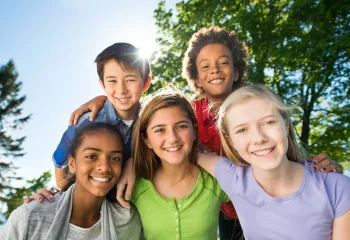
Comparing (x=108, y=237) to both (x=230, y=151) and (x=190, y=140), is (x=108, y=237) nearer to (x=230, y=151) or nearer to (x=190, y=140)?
(x=190, y=140)

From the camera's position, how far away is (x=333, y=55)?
7.43 metres

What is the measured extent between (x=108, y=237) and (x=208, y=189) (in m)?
0.95

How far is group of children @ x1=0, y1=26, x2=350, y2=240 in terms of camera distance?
7.89 feet

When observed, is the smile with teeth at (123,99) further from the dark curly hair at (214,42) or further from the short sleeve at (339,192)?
the short sleeve at (339,192)

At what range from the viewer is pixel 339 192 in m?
2.24

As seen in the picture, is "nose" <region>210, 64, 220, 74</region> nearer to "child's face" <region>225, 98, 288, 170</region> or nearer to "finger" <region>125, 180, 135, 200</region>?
"child's face" <region>225, 98, 288, 170</region>

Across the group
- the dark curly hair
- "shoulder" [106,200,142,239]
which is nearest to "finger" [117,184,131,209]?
"shoulder" [106,200,142,239]

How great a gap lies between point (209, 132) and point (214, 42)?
3.97ft

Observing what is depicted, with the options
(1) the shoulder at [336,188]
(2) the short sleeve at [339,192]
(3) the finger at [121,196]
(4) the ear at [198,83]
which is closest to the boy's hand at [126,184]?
(3) the finger at [121,196]

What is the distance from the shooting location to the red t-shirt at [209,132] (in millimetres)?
3244

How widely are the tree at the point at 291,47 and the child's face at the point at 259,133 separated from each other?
5.62 meters

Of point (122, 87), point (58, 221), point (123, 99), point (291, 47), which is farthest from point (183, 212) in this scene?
point (291, 47)

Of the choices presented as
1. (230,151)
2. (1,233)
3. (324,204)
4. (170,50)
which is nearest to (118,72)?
(230,151)

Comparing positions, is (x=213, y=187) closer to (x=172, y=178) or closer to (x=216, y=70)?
(x=172, y=178)
